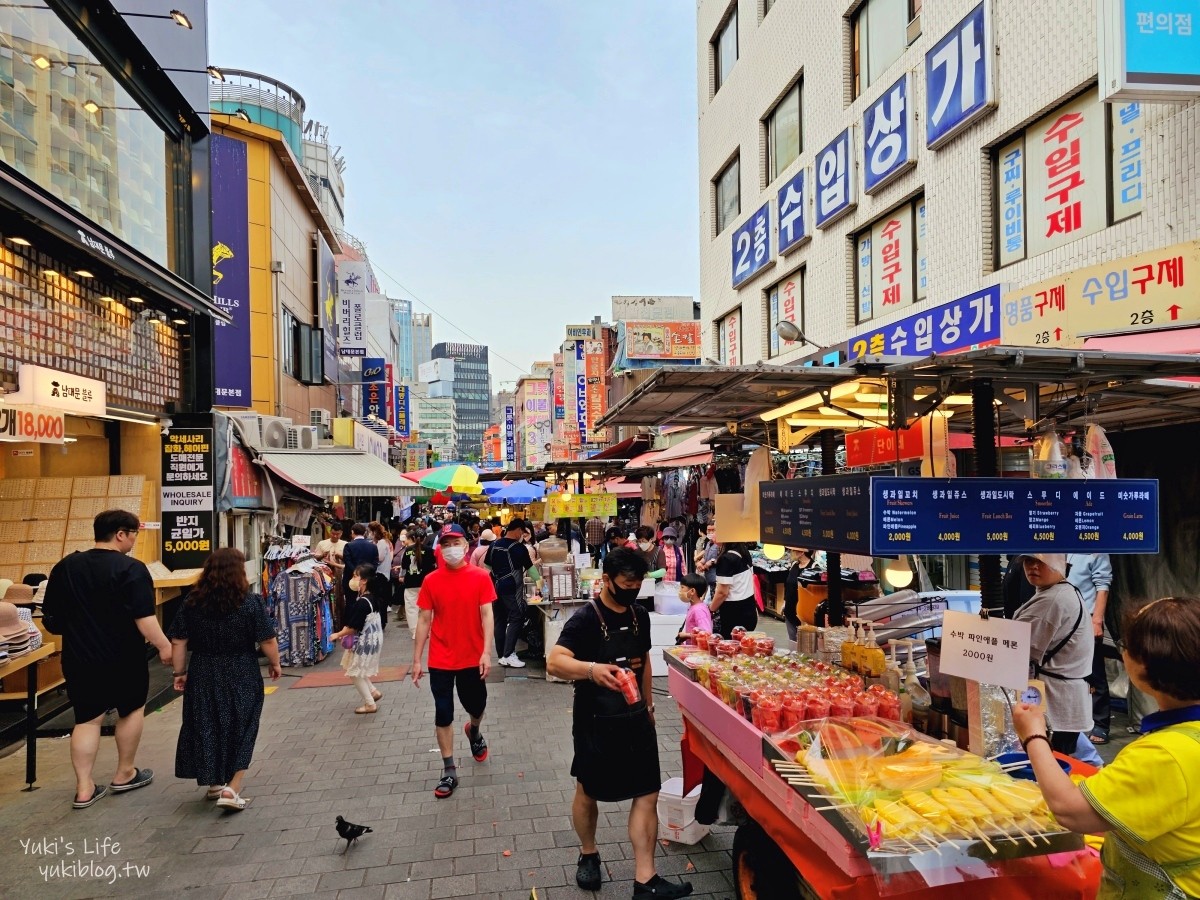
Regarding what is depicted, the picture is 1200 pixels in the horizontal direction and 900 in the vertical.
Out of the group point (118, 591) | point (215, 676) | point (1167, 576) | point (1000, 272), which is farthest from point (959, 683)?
point (1000, 272)

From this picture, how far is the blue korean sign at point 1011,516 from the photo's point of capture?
322 centimetres

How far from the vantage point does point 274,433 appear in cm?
1415

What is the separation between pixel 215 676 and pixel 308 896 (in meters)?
1.87

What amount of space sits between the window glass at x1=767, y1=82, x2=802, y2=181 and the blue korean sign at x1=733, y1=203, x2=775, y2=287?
0.95 m

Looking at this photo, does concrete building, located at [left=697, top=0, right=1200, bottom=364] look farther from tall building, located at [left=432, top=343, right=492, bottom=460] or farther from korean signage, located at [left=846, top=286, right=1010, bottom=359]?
tall building, located at [left=432, top=343, right=492, bottom=460]

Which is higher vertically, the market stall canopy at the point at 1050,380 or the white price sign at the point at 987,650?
the market stall canopy at the point at 1050,380

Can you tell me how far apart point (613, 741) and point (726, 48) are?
19.5 meters

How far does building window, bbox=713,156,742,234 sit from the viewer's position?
57.8 ft

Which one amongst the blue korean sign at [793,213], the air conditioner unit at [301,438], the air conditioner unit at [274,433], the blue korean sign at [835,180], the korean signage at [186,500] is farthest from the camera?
the air conditioner unit at [301,438]

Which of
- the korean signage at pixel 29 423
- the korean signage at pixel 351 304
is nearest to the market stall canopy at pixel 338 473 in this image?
the korean signage at pixel 29 423

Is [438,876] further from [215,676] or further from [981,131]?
[981,131]

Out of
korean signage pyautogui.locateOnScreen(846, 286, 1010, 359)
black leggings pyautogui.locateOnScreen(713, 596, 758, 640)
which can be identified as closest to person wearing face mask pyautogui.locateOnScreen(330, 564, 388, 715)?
black leggings pyautogui.locateOnScreen(713, 596, 758, 640)

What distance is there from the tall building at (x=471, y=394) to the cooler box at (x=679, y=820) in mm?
175593

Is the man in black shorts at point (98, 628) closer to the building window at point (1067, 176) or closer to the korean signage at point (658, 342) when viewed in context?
the building window at point (1067, 176)
